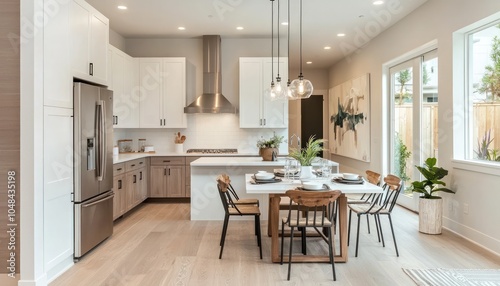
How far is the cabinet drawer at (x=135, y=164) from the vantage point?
5.34 metres

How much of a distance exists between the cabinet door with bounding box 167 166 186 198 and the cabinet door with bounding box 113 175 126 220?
1.21m

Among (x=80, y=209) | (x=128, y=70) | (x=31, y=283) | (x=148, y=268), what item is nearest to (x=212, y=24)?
(x=128, y=70)

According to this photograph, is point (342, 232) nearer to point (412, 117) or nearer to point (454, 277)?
point (454, 277)

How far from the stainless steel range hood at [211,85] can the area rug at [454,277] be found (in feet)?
14.4

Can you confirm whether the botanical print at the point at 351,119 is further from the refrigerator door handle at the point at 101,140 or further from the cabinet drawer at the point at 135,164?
the refrigerator door handle at the point at 101,140

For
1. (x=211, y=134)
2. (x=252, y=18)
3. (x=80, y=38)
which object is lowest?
(x=211, y=134)

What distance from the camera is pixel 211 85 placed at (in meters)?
6.86

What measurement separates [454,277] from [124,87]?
5616mm

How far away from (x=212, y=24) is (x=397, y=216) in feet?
14.5

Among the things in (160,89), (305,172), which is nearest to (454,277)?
(305,172)

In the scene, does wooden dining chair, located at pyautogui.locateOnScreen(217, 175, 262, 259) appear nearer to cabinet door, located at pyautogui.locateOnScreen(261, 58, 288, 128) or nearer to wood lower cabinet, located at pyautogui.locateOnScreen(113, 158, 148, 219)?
wood lower cabinet, located at pyautogui.locateOnScreen(113, 158, 148, 219)

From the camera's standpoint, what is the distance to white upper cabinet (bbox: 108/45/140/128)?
5781 mm

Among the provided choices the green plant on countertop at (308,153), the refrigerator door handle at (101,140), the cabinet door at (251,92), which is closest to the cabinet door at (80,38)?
the refrigerator door handle at (101,140)

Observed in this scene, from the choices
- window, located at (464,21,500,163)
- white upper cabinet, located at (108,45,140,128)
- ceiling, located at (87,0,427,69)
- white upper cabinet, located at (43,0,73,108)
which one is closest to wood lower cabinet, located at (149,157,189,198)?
white upper cabinet, located at (108,45,140,128)
